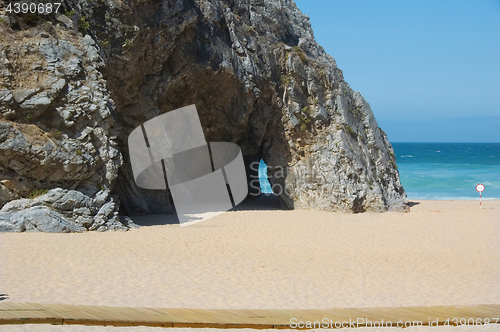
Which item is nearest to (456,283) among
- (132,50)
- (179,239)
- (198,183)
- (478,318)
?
(478,318)

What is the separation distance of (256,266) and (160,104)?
10.3 metres

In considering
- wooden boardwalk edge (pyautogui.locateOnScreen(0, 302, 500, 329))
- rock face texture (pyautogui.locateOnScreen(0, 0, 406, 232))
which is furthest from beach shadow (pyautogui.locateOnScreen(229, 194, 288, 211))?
wooden boardwalk edge (pyautogui.locateOnScreen(0, 302, 500, 329))

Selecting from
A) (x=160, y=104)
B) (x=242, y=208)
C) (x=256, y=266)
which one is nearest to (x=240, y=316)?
(x=256, y=266)

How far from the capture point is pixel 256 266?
37.6 feet

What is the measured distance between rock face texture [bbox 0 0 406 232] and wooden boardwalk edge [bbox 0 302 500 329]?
7420 mm

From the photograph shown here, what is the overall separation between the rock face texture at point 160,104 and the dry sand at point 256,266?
2360mm

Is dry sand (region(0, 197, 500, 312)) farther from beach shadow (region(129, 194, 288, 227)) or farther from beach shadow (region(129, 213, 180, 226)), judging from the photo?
beach shadow (region(129, 194, 288, 227))

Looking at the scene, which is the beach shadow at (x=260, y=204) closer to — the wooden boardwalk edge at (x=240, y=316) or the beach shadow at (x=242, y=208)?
the beach shadow at (x=242, y=208)

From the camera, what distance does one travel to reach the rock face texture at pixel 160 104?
1438cm

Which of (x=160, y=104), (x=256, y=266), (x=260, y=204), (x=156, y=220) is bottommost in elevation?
(x=256, y=266)

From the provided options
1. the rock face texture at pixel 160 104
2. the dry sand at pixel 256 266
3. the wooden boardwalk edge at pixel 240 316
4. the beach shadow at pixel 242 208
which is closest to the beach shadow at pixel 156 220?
the beach shadow at pixel 242 208

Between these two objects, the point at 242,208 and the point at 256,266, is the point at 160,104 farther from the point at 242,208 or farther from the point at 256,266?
the point at 256,266

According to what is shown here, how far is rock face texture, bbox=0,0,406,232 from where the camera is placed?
14383 mm

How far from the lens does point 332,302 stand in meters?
8.90
